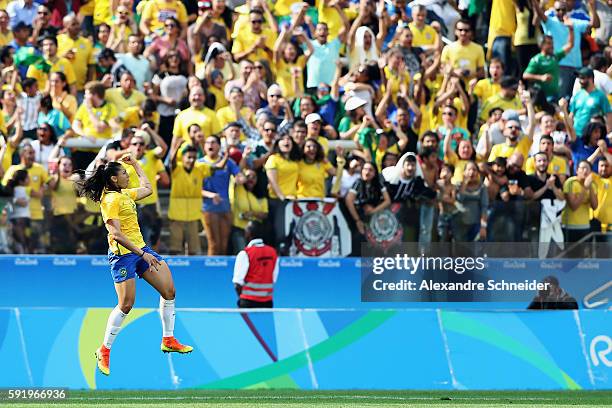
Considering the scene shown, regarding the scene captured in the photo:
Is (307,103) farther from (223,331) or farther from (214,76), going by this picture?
(223,331)

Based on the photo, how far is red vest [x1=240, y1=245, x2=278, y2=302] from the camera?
49.8 ft

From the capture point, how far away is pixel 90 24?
66.7ft

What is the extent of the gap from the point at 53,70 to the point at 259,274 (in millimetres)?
5627

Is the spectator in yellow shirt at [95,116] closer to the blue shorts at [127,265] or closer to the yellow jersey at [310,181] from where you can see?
the yellow jersey at [310,181]

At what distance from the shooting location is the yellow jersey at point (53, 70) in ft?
62.4

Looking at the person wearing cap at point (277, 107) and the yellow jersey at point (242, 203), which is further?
the person wearing cap at point (277, 107)

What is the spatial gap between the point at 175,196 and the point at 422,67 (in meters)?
4.90

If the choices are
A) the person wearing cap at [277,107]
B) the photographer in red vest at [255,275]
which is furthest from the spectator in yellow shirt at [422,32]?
the photographer in red vest at [255,275]

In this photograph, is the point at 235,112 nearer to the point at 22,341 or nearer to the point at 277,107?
the point at 277,107

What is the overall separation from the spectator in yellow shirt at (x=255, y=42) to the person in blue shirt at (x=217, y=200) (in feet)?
9.61

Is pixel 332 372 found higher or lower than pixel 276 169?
lower

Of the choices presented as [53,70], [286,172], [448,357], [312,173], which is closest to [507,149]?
[312,173]

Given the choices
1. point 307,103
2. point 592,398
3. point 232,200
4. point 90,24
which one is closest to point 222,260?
point 232,200

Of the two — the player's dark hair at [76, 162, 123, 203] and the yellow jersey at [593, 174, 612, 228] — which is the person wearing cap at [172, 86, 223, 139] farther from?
the player's dark hair at [76, 162, 123, 203]
